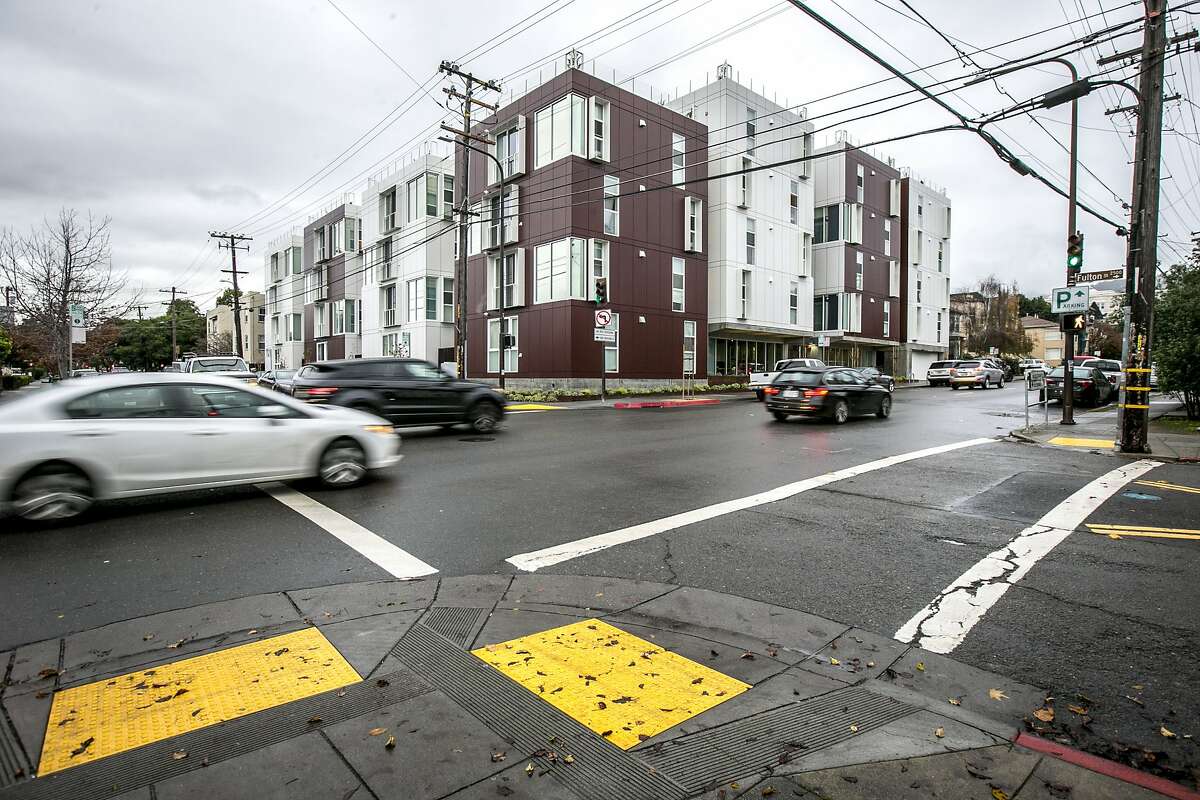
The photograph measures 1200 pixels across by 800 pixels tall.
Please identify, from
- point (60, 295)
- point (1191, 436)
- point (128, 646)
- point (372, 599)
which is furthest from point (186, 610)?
point (60, 295)

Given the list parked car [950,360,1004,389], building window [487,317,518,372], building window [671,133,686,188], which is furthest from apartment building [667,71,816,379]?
building window [487,317,518,372]

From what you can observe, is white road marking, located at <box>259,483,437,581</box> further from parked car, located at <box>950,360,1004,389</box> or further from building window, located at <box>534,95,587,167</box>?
parked car, located at <box>950,360,1004,389</box>

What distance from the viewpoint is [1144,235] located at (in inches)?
471

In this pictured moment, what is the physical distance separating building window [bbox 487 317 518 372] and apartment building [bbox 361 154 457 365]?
3.62 metres

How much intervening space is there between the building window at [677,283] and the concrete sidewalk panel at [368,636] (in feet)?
99.1

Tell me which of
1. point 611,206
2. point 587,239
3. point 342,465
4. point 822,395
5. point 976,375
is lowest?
point 342,465

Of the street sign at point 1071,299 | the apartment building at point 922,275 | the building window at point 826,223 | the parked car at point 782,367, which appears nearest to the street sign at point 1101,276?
the street sign at point 1071,299

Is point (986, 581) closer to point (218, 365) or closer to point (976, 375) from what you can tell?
point (218, 365)

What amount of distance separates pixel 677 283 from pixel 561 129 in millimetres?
9639

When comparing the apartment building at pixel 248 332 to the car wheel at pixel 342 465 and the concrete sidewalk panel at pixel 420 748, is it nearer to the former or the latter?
the car wheel at pixel 342 465

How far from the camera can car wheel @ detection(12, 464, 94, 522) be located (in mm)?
5926

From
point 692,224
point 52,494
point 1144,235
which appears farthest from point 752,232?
point 52,494

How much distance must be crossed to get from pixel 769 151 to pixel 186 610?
40224 mm

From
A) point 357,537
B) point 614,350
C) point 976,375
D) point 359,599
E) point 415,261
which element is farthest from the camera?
point 415,261
